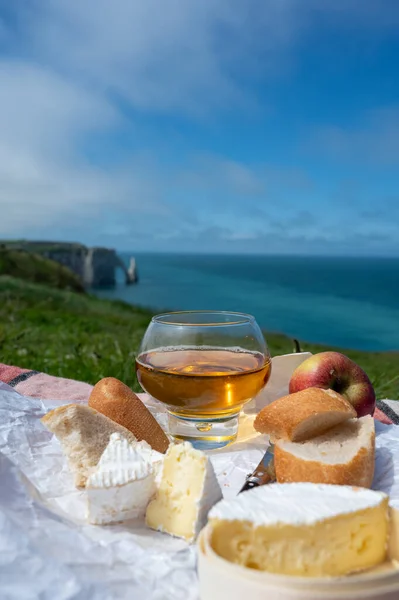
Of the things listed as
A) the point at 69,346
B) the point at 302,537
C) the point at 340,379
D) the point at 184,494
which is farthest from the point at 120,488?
the point at 69,346

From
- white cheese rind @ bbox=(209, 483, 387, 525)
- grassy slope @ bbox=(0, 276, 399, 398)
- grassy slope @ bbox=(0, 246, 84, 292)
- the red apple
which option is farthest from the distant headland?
white cheese rind @ bbox=(209, 483, 387, 525)

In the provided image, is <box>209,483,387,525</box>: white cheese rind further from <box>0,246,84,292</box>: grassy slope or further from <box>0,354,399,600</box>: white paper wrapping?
<box>0,246,84,292</box>: grassy slope

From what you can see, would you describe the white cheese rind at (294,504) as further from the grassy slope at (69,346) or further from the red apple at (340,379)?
the grassy slope at (69,346)

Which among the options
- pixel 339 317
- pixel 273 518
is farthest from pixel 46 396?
pixel 339 317

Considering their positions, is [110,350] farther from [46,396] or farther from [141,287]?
[141,287]

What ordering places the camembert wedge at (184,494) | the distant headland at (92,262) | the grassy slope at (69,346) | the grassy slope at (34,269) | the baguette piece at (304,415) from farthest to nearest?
the distant headland at (92,262), the grassy slope at (34,269), the grassy slope at (69,346), the baguette piece at (304,415), the camembert wedge at (184,494)

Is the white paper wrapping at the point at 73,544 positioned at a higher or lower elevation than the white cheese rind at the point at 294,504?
lower

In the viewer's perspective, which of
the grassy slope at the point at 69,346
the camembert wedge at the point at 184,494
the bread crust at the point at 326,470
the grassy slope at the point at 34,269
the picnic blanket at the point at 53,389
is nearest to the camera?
the camembert wedge at the point at 184,494

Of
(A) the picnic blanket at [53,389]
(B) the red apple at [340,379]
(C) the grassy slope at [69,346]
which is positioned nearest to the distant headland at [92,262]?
(C) the grassy slope at [69,346]
